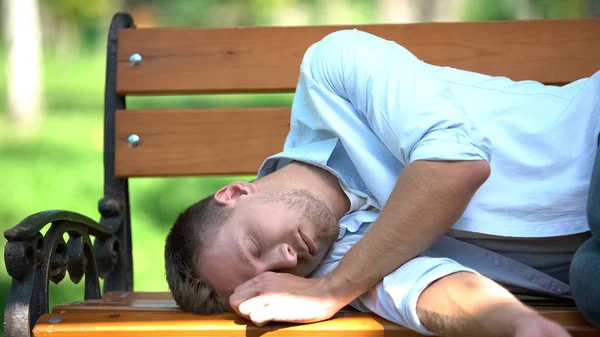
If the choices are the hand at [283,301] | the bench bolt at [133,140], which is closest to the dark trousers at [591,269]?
the hand at [283,301]

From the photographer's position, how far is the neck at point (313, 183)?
2.32 metres

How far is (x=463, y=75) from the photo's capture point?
7.77 feet

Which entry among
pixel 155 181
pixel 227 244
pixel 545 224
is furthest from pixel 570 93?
pixel 155 181

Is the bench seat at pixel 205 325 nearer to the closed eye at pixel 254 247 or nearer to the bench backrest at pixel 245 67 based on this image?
the closed eye at pixel 254 247

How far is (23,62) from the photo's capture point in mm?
6977

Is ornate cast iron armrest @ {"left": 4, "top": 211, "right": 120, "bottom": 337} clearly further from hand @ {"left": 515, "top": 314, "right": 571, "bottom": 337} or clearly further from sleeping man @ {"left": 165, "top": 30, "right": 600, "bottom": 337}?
hand @ {"left": 515, "top": 314, "right": 571, "bottom": 337}

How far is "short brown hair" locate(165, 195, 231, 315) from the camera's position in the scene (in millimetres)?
2150

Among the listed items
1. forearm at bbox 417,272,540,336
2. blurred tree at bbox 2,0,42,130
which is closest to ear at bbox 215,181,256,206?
forearm at bbox 417,272,540,336

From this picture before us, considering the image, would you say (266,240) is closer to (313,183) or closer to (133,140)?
(313,183)

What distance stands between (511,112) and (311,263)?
68cm

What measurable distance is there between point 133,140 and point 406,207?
1456 mm

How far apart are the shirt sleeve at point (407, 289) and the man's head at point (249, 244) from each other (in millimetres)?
226

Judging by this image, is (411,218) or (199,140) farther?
(199,140)

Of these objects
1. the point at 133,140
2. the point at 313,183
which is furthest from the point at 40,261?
the point at 133,140
